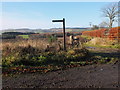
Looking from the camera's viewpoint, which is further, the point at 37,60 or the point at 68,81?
the point at 37,60

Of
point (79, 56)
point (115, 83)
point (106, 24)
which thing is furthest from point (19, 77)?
point (106, 24)

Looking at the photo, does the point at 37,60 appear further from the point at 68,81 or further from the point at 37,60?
the point at 68,81

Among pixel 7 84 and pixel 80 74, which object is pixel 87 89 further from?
pixel 7 84

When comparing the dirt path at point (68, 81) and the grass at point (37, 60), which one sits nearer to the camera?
the dirt path at point (68, 81)

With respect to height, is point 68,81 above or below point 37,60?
below

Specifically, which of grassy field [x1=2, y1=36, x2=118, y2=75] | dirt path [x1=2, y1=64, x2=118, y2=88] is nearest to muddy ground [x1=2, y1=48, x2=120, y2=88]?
dirt path [x1=2, y1=64, x2=118, y2=88]

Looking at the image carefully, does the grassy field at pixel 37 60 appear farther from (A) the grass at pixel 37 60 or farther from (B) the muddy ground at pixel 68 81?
(B) the muddy ground at pixel 68 81

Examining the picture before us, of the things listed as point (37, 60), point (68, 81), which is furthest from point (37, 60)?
point (68, 81)

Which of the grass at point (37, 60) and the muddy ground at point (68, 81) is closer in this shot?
the muddy ground at point (68, 81)

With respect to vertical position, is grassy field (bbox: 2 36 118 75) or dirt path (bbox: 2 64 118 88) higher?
grassy field (bbox: 2 36 118 75)

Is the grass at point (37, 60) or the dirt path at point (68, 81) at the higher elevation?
the grass at point (37, 60)

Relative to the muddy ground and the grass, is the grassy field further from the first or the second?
the muddy ground

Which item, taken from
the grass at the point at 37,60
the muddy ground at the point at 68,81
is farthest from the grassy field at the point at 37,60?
the muddy ground at the point at 68,81

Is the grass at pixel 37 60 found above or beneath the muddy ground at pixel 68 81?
above
